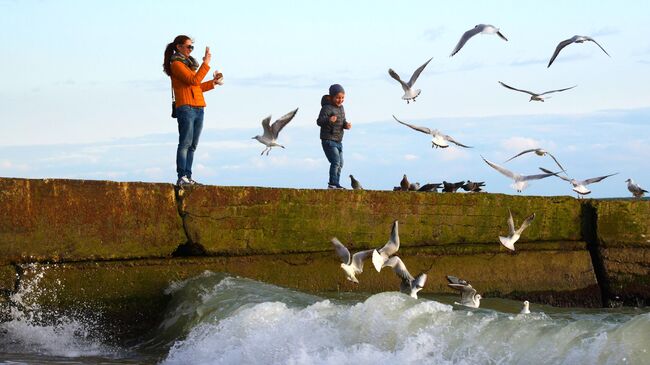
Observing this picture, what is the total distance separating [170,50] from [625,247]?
5.11 meters

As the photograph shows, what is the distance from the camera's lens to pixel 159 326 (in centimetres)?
918

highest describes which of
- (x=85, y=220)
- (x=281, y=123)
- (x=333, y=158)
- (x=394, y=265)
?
(x=281, y=123)

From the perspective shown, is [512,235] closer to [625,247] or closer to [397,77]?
[625,247]

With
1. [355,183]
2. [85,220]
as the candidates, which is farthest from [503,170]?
[85,220]

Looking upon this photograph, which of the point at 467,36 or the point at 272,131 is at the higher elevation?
the point at 467,36

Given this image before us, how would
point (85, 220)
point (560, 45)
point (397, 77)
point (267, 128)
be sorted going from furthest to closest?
point (397, 77) < point (560, 45) < point (267, 128) < point (85, 220)

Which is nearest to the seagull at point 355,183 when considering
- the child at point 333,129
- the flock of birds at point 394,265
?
the child at point 333,129

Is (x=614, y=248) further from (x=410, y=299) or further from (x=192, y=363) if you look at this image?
(x=192, y=363)

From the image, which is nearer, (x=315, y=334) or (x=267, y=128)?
(x=315, y=334)

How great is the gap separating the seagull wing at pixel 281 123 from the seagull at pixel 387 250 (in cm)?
326

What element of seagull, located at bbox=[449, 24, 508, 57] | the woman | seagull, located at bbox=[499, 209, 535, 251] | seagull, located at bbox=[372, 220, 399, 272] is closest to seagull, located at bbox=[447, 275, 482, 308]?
seagull, located at bbox=[372, 220, 399, 272]

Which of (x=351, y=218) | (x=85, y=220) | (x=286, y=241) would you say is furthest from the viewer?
(x=351, y=218)

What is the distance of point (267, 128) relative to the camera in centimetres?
1192

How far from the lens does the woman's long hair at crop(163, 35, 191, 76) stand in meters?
10.8
